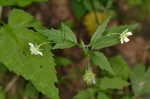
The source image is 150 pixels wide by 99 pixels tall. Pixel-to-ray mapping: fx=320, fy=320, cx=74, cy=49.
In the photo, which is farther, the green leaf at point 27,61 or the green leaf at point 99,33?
the green leaf at point 99,33

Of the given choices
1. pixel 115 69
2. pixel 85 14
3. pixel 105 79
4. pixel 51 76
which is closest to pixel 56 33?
pixel 51 76

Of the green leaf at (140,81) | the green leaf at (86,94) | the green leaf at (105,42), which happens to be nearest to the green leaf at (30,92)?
the green leaf at (86,94)

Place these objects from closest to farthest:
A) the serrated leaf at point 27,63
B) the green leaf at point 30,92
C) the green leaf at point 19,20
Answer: the serrated leaf at point 27,63 < the green leaf at point 19,20 < the green leaf at point 30,92

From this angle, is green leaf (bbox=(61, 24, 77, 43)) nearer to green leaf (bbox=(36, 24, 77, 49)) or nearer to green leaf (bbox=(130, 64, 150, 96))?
green leaf (bbox=(36, 24, 77, 49))

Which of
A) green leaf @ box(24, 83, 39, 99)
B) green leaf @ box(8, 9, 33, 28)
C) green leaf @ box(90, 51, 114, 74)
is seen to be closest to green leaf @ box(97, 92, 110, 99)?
green leaf @ box(90, 51, 114, 74)

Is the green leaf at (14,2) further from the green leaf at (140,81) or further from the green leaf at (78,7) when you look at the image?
the green leaf at (140,81)

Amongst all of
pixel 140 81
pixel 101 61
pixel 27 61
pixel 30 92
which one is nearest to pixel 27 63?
pixel 27 61

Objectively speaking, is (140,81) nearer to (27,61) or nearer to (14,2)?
(27,61)
